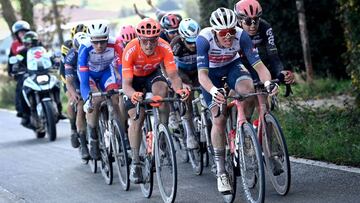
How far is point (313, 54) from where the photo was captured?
19.2m

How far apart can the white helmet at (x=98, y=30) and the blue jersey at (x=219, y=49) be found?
184 centimetres

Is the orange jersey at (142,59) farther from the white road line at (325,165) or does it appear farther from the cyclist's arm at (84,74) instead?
the white road line at (325,165)

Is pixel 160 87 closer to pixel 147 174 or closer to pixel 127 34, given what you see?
pixel 147 174

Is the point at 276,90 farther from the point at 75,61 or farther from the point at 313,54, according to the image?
the point at 313,54

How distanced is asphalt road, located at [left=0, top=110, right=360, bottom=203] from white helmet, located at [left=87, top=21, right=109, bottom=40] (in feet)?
6.18

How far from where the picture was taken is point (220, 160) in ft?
27.9

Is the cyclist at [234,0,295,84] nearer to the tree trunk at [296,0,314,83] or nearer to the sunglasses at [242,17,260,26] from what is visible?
the sunglasses at [242,17,260,26]

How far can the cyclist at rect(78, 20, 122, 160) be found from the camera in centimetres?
1016

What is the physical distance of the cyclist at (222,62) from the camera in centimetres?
834

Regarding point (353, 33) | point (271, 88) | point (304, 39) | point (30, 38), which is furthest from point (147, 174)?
point (304, 39)

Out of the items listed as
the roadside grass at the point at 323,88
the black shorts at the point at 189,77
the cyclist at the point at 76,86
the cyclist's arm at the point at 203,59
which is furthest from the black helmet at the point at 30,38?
the cyclist's arm at the point at 203,59

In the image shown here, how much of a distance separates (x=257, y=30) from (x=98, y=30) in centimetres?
197

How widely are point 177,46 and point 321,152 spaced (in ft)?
7.54

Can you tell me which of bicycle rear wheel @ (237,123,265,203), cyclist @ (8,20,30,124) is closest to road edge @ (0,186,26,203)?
bicycle rear wheel @ (237,123,265,203)
